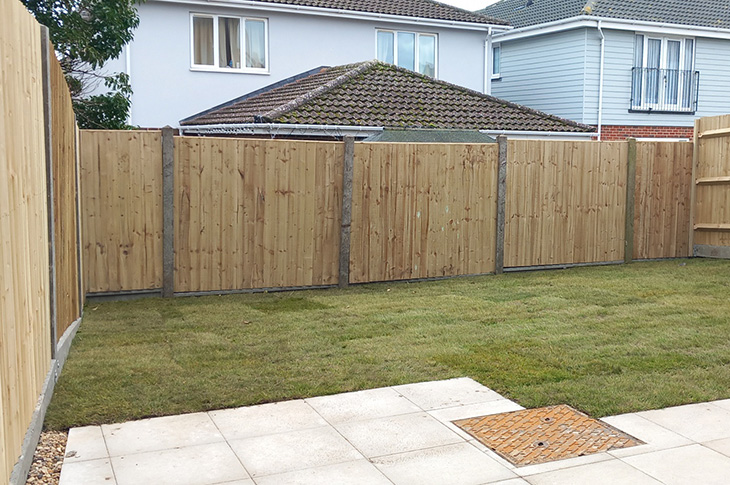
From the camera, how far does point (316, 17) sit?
20.4 m

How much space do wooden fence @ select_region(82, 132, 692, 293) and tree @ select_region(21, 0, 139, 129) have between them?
4.85 metres

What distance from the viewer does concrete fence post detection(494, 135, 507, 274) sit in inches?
454

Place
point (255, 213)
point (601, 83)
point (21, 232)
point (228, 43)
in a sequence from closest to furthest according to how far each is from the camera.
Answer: point (21, 232) → point (255, 213) → point (228, 43) → point (601, 83)

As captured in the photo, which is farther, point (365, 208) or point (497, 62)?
point (497, 62)

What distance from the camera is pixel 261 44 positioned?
2002cm

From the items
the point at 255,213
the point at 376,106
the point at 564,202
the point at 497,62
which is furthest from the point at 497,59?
the point at 255,213

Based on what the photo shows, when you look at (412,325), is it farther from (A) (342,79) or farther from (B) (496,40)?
(B) (496,40)

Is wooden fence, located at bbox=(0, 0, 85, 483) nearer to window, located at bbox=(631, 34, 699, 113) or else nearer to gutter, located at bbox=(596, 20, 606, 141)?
gutter, located at bbox=(596, 20, 606, 141)

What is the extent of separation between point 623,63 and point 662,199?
11.6 m

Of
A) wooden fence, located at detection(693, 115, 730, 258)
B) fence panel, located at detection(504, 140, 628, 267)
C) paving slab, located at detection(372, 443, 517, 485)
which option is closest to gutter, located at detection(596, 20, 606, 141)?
wooden fence, located at detection(693, 115, 730, 258)

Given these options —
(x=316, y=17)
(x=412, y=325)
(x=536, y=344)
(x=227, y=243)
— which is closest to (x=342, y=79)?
(x=316, y=17)

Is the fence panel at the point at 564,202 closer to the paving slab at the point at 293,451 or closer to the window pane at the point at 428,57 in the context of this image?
the paving slab at the point at 293,451

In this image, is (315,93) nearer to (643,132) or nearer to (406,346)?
(406,346)

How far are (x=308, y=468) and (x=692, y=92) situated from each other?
2298 cm
